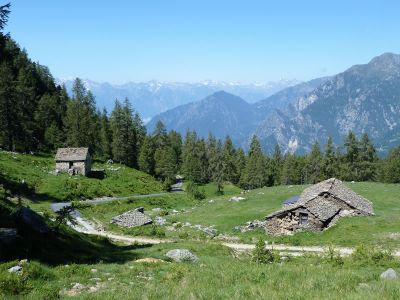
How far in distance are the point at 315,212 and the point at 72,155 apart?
5895 centimetres

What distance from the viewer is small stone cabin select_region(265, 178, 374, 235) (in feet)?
158

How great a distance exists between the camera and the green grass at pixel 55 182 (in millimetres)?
70312

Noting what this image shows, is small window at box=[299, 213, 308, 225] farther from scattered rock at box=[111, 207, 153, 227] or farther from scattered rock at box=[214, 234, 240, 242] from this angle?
scattered rock at box=[111, 207, 153, 227]

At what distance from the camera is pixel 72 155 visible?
90.2m

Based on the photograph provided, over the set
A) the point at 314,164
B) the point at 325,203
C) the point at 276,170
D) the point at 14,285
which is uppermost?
the point at 14,285

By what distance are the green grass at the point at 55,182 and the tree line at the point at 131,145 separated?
1063cm

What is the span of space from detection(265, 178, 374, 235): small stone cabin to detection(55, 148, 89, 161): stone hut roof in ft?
171

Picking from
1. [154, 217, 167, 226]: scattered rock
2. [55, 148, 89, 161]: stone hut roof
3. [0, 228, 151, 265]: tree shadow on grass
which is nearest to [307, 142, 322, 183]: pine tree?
[55, 148, 89, 161]: stone hut roof

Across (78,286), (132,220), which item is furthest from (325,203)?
(78,286)

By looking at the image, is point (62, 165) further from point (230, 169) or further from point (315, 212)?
point (230, 169)

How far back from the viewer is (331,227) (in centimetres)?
4741

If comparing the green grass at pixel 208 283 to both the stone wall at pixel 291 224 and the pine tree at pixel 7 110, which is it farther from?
the pine tree at pixel 7 110

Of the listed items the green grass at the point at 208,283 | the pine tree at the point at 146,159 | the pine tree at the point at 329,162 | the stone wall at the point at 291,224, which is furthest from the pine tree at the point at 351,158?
the green grass at the point at 208,283

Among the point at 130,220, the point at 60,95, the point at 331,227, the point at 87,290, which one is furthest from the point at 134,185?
the point at 87,290
